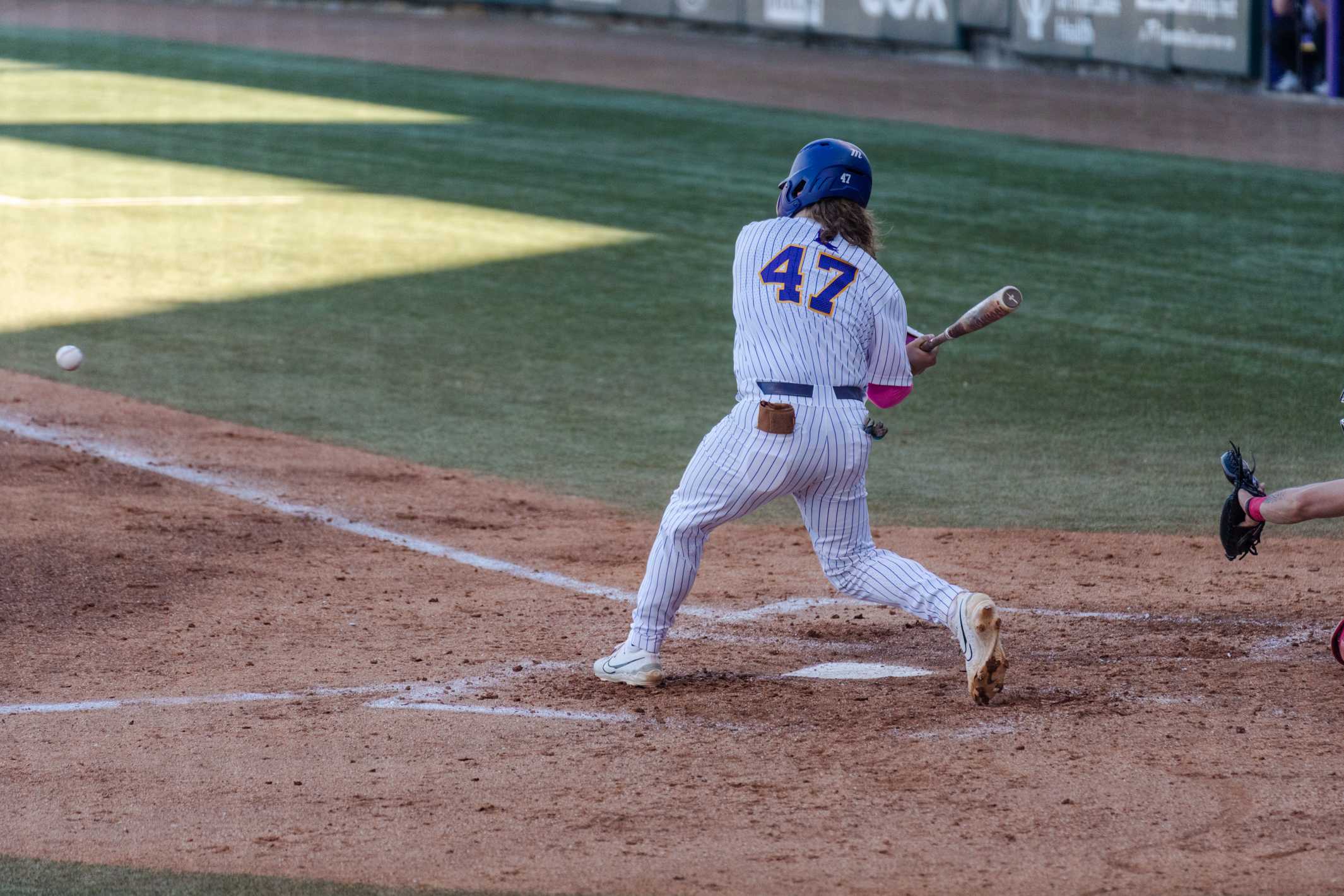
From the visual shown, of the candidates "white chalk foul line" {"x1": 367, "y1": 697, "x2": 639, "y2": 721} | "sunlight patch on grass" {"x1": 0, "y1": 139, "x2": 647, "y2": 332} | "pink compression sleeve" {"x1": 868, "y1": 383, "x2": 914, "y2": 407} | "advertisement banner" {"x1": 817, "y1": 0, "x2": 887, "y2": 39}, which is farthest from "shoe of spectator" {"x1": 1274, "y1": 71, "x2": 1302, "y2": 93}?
"white chalk foul line" {"x1": 367, "y1": 697, "x2": 639, "y2": 721}

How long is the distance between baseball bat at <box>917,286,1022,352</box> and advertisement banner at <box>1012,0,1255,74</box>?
53.2ft

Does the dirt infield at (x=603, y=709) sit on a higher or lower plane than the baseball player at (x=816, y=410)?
lower

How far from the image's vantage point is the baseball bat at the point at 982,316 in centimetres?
508

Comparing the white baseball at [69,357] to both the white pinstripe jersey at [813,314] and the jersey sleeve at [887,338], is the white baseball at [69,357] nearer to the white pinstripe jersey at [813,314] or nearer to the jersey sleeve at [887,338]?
the white pinstripe jersey at [813,314]

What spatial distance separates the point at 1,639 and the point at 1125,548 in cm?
402

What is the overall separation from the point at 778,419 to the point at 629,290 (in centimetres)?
682

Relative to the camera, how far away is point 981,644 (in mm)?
4797

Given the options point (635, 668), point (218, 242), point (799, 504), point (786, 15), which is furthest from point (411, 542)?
point (786, 15)

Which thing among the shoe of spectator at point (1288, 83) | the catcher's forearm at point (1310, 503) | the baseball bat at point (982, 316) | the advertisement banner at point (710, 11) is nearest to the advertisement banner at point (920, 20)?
the advertisement banner at point (710, 11)

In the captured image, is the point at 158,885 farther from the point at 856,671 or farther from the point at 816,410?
the point at 856,671

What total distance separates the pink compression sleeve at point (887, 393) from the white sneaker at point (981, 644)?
0.60 metres

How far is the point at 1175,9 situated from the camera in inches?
819

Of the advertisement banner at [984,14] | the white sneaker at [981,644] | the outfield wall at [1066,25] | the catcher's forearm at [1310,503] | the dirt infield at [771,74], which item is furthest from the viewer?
the advertisement banner at [984,14]

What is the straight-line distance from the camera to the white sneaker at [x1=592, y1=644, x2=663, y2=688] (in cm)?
514
